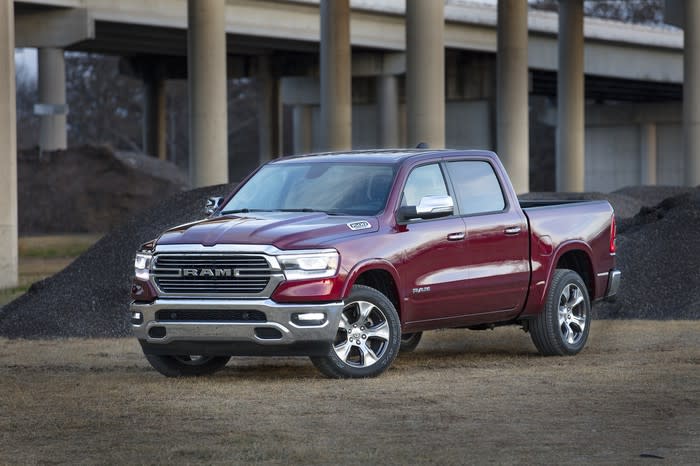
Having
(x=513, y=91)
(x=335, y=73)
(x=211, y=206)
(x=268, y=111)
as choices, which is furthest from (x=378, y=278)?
(x=268, y=111)

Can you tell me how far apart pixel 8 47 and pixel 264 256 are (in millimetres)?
16810

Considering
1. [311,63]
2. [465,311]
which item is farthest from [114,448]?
[311,63]

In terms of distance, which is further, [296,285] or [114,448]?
[296,285]

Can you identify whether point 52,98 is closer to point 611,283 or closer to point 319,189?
point 611,283

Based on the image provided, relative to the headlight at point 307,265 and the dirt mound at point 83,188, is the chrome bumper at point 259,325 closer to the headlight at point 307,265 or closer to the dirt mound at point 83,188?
the headlight at point 307,265

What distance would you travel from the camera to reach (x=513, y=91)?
4669cm

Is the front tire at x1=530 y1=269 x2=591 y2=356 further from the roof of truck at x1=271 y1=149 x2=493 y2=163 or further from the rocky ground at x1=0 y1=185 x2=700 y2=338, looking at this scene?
the rocky ground at x1=0 y1=185 x2=700 y2=338

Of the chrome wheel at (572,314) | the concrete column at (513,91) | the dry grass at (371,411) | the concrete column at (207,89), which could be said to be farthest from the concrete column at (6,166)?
the concrete column at (513,91)

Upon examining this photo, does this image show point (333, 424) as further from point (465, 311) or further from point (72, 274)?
point (72, 274)

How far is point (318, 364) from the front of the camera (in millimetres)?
11789

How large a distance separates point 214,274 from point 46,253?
29.1m

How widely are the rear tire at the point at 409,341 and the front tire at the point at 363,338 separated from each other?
8.15 feet

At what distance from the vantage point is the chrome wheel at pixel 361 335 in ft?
38.6

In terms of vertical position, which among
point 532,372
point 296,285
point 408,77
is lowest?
point 532,372
